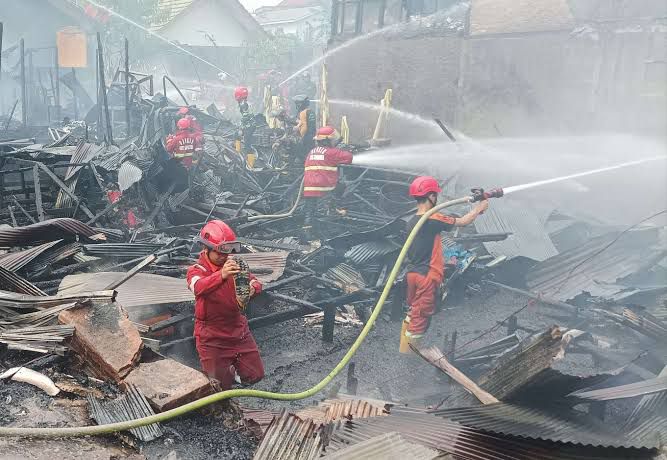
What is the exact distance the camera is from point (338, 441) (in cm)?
328

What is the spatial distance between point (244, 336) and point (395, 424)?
6.13ft

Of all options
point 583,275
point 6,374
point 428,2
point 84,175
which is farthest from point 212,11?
point 6,374

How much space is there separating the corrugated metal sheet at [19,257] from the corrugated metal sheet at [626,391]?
5505 mm

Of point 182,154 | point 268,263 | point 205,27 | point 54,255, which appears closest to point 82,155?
point 182,154

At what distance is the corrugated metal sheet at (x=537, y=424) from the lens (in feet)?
11.1

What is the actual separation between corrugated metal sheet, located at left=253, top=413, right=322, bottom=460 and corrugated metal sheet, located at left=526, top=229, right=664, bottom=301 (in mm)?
5614

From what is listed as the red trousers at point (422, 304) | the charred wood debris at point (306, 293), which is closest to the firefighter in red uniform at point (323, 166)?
the charred wood debris at point (306, 293)

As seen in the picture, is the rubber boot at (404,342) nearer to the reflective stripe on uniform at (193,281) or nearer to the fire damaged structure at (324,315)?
the fire damaged structure at (324,315)

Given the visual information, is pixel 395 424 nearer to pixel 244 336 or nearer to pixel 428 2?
pixel 244 336

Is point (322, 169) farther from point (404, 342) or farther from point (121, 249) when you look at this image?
point (404, 342)

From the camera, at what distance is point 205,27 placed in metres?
34.2

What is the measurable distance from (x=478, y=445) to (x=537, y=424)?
61 centimetres

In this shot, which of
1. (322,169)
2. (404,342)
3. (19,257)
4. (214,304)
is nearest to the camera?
(214,304)

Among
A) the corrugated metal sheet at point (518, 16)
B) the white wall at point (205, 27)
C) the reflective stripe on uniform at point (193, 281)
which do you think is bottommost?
the reflective stripe on uniform at point (193, 281)
